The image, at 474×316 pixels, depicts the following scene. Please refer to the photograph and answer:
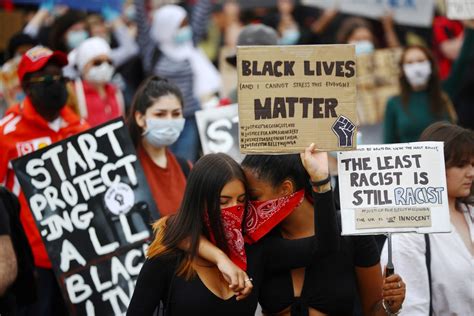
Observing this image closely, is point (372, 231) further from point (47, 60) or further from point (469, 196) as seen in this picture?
point (47, 60)

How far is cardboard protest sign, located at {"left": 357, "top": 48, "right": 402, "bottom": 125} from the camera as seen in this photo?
418 inches

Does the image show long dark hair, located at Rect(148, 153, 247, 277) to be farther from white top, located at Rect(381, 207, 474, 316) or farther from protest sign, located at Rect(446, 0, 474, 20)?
protest sign, located at Rect(446, 0, 474, 20)

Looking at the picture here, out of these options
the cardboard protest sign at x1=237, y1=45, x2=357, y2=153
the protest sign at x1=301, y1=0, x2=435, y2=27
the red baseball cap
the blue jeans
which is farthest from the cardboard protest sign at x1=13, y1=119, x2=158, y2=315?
the protest sign at x1=301, y1=0, x2=435, y2=27

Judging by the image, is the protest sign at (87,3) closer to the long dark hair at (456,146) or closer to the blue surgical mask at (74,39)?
the blue surgical mask at (74,39)

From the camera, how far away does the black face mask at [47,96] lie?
7.46 m

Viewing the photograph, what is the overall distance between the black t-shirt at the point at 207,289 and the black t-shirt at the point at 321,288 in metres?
0.06

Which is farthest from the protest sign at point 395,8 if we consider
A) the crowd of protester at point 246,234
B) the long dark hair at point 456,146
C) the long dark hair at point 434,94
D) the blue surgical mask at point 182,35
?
the long dark hair at point 456,146

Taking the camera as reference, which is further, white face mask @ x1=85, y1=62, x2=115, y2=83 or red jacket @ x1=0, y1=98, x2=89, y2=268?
white face mask @ x1=85, y1=62, x2=115, y2=83

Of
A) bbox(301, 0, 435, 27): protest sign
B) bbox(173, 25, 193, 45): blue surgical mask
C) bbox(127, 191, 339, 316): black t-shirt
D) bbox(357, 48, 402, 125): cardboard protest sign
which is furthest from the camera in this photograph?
bbox(301, 0, 435, 27): protest sign

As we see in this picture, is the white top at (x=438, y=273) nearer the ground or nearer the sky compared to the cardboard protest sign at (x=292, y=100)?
nearer the ground

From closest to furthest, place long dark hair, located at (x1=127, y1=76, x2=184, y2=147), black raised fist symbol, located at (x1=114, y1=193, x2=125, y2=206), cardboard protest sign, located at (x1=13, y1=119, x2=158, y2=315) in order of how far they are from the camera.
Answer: cardboard protest sign, located at (x1=13, y1=119, x2=158, y2=315), black raised fist symbol, located at (x1=114, y1=193, x2=125, y2=206), long dark hair, located at (x1=127, y1=76, x2=184, y2=147)

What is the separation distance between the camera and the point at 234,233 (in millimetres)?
4949

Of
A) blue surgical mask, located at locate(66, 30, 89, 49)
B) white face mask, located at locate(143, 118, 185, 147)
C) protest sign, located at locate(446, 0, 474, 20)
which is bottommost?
white face mask, located at locate(143, 118, 185, 147)

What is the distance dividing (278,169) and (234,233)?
43 centimetres
